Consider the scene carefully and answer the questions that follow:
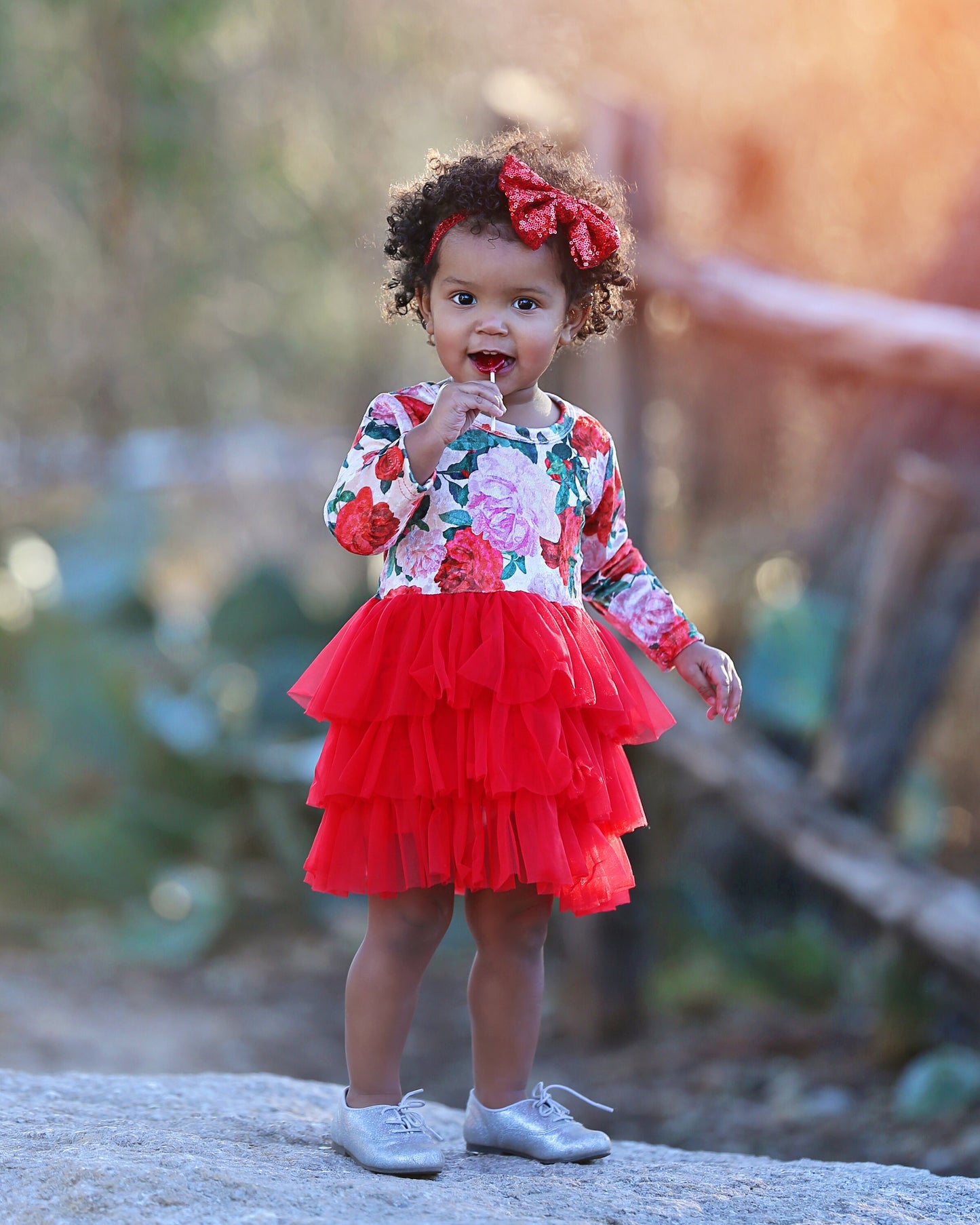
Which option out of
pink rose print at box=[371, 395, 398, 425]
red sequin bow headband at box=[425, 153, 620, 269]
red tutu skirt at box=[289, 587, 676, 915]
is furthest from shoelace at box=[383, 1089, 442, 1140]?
red sequin bow headband at box=[425, 153, 620, 269]

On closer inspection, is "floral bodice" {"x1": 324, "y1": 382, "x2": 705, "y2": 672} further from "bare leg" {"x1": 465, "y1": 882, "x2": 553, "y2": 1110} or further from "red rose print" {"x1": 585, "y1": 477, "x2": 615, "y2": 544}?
"bare leg" {"x1": 465, "y1": 882, "x2": 553, "y2": 1110}

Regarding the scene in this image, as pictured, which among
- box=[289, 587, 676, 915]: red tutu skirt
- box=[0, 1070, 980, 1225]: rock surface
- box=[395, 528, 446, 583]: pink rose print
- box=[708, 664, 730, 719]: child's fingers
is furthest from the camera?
box=[708, 664, 730, 719]: child's fingers

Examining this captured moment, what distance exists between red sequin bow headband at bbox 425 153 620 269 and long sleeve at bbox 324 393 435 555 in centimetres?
29

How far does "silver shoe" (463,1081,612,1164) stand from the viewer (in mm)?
1746

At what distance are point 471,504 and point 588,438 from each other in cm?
22

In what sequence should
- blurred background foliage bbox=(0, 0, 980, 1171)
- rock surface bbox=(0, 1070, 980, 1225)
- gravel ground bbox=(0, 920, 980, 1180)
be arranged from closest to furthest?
rock surface bbox=(0, 1070, 980, 1225)
gravel ground bbox=(0, 920, 980, 1180)
blurred background foliage bbox=(0, 0, 980, 1171)

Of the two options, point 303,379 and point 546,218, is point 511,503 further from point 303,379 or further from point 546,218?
point 303,379

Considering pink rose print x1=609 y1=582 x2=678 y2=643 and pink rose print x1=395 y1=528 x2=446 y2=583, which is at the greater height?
pink rose print x1=609 y1=582 x2=678 y2=643

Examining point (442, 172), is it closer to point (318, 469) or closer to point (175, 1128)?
point (175, 1128)

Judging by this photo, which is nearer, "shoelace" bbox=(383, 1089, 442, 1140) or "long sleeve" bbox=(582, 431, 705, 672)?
"shoelace" bbox=(383, 1089, 442, 1140)

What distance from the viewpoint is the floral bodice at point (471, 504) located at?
162 cm

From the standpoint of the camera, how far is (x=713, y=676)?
180cm

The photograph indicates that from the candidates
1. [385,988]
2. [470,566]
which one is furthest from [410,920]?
[470,566]

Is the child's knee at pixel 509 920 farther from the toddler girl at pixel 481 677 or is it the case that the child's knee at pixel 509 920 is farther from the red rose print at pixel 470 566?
the red rose print at pixel 470 566
